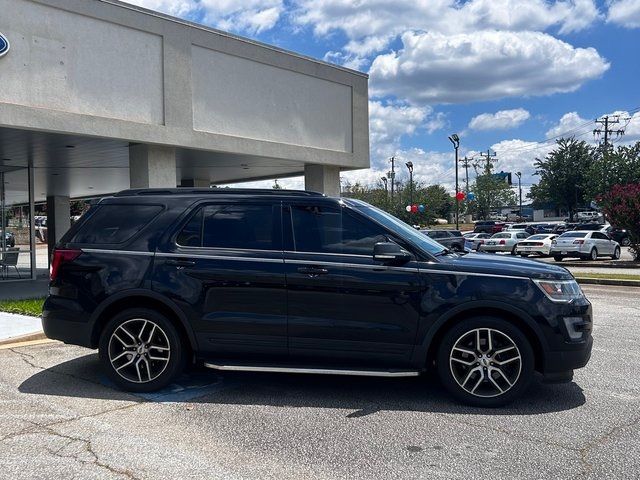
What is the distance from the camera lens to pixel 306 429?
4668mm

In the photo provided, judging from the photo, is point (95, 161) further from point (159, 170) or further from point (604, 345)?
point (604, 345)

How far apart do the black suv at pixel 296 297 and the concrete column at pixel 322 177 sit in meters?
11.1

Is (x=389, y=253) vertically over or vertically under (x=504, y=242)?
over

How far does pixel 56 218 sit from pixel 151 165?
17.0 metres

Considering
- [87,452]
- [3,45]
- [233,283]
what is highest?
[3,45]

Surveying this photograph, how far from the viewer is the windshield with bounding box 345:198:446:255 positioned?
5.47 m

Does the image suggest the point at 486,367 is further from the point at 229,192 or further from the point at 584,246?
the point at 584,246

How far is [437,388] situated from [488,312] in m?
1.02

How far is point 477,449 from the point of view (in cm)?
423

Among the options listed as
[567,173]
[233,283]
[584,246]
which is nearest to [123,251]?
[233,283]

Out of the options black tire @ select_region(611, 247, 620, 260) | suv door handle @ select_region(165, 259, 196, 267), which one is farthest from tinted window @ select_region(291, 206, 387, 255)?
black tire @ select_region(611, 247, 620, 260)

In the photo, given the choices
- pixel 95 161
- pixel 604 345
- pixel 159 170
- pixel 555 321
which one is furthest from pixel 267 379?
pixel 95 161

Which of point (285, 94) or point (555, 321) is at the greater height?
point (285, 94)

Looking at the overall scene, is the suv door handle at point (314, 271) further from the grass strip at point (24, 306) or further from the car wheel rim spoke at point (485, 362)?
the grass strip at point (24, 306)
